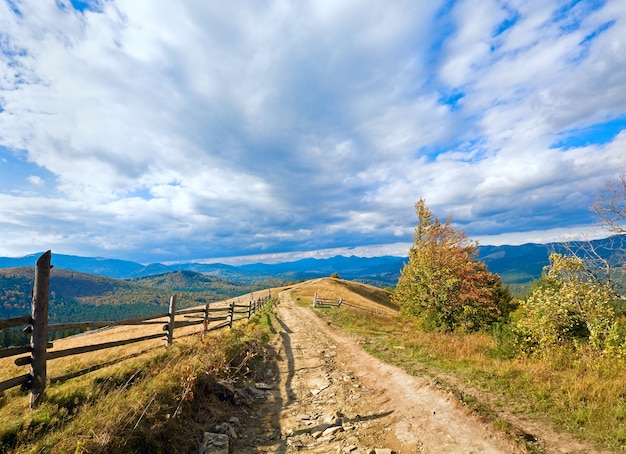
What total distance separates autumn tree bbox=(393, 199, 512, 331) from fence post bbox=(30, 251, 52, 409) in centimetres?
2072

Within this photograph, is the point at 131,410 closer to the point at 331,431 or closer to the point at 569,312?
the point at 331,431

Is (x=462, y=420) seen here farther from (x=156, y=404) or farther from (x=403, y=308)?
(x=403, y=308)

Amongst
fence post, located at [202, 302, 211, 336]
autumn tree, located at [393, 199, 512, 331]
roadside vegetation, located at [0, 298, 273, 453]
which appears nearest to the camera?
roadside vegetation, located at [0, 298, 273, 453]

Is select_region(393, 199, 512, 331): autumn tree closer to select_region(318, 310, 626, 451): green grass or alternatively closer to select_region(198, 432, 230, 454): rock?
select_region(318, 310, 626, 451): green grass

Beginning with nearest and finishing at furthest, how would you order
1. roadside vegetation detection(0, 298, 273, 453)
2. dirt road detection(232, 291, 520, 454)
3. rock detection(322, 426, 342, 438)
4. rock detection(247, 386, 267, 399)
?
1. roadside vegetation detection(0, 298, 273, 453)
2. dirt road detection(232, 291, 520, 454)
3. rock detection(322, 426, 342, 438)
4. rock detection(247, 386, 267, 399)

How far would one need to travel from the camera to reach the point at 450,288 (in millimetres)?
21688

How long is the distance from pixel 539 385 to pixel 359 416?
4.72 m

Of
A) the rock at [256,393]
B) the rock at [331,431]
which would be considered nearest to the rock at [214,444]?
the rock at [331,431]

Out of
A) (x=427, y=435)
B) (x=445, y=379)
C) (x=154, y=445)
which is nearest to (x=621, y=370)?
(x=445, y=379)

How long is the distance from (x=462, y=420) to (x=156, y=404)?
669 cm

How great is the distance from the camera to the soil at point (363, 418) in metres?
5.97

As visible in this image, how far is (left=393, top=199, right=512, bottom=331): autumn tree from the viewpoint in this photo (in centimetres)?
2145

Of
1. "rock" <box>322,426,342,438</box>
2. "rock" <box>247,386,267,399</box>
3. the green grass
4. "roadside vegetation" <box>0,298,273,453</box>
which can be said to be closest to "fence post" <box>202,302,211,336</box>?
"roadside vegetation" <box>0,298,273,453</box>

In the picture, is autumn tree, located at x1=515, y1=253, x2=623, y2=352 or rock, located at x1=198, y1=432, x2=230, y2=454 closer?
rock, located at x1=198, y1=432, x2=230, y2=454
